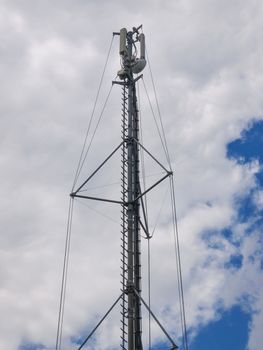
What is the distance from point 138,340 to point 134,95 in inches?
534

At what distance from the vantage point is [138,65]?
1462 inches

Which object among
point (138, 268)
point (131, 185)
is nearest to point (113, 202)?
point (131, 185)

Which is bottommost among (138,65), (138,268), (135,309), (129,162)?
(135,309)

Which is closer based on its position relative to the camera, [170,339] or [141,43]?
[170,339]

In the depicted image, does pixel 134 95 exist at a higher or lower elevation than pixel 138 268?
higher

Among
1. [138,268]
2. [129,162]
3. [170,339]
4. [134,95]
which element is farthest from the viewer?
[134,95]

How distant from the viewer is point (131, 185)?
34.1m

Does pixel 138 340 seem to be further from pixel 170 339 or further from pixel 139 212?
pixel 139 212

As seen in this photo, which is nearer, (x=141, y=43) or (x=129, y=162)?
(x=129, y=162)

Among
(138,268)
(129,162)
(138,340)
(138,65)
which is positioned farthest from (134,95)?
(138,340)

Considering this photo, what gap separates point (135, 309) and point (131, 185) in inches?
253

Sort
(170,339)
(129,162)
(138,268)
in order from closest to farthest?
(170,339), (138,268), (129,162)

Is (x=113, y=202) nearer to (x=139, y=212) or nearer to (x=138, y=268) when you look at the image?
(x=139, y=212)

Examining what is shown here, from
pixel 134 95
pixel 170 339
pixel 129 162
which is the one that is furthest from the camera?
pixel 134 95
